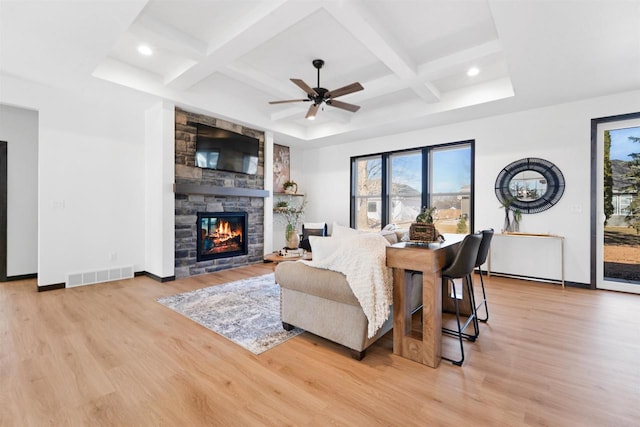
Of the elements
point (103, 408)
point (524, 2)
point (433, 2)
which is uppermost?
point (433, 2)

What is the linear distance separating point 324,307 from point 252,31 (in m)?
2.68

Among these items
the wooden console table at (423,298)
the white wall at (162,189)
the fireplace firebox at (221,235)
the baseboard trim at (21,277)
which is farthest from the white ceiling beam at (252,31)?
the baseboard trim at (21,277)

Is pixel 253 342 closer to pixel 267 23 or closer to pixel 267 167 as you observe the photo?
pixel 267 23

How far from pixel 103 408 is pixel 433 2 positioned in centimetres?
395

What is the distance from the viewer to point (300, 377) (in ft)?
6.33

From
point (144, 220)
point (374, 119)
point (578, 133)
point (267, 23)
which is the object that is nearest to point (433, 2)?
point (267, 23)

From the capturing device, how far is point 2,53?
3.03 m

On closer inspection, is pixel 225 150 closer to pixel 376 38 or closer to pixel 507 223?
pixel 376 38

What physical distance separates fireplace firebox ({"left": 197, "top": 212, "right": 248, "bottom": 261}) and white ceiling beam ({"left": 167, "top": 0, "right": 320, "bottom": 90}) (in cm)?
236

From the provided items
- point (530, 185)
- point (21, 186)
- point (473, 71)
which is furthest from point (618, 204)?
point (21, 186)

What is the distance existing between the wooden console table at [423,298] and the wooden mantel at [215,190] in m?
3.56

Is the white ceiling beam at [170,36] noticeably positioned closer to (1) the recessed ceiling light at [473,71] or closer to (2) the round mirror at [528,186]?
(1) the recessed ceiling light at [473,71]

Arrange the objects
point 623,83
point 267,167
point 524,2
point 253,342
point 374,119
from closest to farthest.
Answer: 1. point 524,2
2. point 253,342
3. point 623,83
4. point 374,119
5. point 267,167

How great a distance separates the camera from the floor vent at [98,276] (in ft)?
13.3
